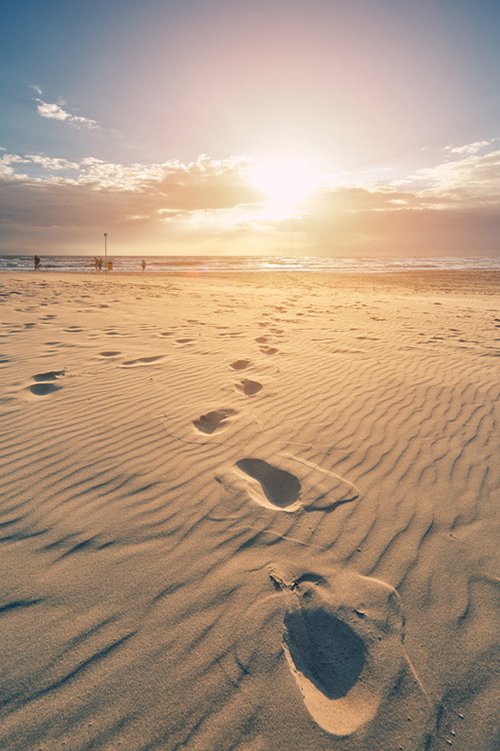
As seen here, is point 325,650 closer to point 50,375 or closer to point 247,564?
point 247,564

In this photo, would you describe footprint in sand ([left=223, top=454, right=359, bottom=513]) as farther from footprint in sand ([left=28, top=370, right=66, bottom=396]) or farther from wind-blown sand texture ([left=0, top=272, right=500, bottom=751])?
footprint in sand ([left=28, top=370, right=66, bottom=396])

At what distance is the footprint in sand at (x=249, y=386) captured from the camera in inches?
187

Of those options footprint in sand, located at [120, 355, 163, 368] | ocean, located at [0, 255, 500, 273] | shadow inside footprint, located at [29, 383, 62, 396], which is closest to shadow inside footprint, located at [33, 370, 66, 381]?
shadow inside footprint, located at [29, 383, 62, 396]

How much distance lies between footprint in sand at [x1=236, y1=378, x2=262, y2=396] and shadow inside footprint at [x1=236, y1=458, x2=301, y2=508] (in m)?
1.57

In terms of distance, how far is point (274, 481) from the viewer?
304 cm

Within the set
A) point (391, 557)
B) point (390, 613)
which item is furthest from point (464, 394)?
point (390, 613)

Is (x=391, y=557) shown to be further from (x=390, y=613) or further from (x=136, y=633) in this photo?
(x=136, y=633)

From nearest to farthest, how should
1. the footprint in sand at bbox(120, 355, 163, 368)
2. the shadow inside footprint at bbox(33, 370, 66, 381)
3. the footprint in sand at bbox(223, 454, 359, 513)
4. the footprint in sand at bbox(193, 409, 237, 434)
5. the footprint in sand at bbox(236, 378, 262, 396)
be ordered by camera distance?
the footprint in sand at bbox(223, 454, 359, 513) < the footprint in sand at bbox(193, 409, 237, 434) < the footprint in sand at bbox(236, 378, 262, 396) < the shadow inside footprint at bbox(33, 370, 66, 381) < the footprint in sand at bbox(120, 355, 163, 368)

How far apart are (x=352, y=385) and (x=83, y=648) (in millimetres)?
4150

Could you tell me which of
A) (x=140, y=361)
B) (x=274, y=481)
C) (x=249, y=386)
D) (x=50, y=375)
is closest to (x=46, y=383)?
(x=50, y=375)

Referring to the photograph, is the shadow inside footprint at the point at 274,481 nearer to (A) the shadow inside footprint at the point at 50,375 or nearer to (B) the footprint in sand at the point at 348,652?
(B) the footprint in sand at the point at 348,652

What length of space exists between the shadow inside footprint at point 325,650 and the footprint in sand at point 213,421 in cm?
212

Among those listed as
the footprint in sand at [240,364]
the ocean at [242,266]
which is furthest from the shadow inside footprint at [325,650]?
the ocean at [242,266]

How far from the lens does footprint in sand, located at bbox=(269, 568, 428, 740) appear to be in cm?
158
